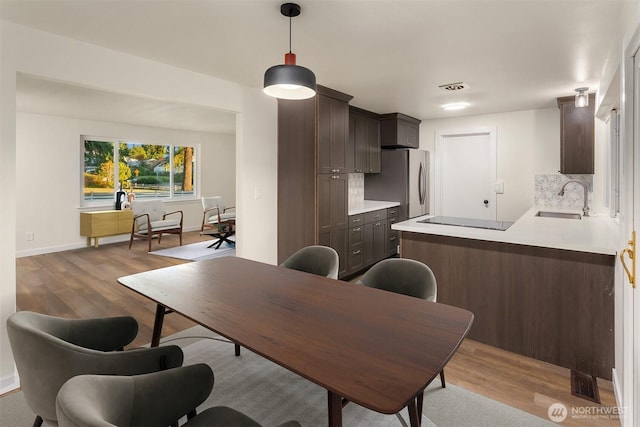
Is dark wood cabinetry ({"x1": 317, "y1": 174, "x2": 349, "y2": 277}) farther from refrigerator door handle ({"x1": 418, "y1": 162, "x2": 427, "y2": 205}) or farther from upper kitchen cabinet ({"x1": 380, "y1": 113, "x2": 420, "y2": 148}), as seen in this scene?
refrigerator door handle ({"x1": 418, "y1": 162, "x2": 427, "y2": 205})

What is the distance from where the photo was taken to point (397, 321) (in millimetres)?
1492

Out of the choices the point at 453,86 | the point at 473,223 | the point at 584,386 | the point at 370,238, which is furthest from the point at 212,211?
the point at 584,386

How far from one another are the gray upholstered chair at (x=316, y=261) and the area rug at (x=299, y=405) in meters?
0.74

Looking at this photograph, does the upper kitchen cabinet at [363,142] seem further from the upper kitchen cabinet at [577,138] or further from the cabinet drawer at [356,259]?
the upper kitchen cabinet at [577,138]

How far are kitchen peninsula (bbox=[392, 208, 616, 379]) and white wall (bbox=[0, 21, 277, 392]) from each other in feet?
5.49

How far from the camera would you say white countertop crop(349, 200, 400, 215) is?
4996 millimetres

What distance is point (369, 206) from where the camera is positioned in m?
5.48

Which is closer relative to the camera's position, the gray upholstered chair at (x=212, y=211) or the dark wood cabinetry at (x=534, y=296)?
the dark wood cabinetry at (x=534, y=296)

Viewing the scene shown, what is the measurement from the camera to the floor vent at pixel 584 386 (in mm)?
2189

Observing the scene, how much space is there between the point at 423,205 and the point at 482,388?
13.2 feet

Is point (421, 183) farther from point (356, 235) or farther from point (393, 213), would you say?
point (356, 235)

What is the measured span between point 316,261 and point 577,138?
362 cm

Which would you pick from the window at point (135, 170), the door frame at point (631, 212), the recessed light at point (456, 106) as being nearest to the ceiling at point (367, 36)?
the door frame at point (631, 212)

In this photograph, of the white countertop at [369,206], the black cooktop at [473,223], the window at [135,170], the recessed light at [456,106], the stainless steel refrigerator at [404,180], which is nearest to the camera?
the black cooktop at [473,223]
